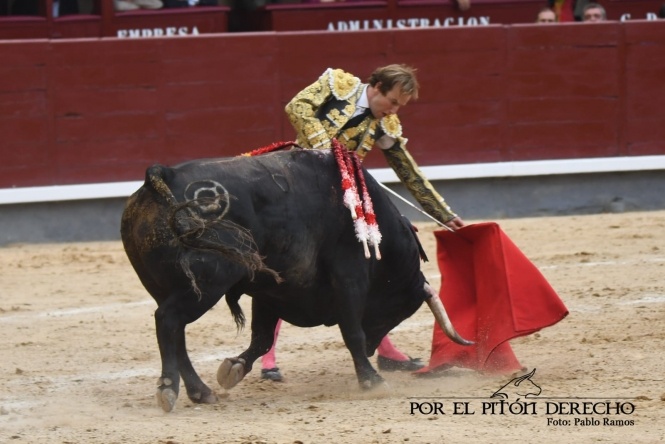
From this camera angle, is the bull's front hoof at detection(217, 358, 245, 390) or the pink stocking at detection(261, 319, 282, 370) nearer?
the bull's front hoof at detection(217, 358, 245, 390)

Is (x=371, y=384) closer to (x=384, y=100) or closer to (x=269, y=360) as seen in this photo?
(x=269, y=360)

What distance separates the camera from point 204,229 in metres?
4.16

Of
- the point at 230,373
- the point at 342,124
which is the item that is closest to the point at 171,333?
the point at 230,373

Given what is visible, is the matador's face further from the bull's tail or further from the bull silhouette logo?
the bull silhouette logo

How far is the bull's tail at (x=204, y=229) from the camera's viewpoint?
4.15 metres

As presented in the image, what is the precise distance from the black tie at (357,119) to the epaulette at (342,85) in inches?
3.1

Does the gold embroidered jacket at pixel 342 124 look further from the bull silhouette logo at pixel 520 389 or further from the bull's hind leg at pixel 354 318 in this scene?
the bull silhouette logo at pixel 520 389

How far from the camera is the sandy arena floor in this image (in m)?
3.98

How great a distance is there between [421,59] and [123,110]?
6.61 feet

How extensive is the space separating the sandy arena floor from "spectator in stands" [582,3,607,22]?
2.15 m

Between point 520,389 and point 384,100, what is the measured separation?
3.70ft

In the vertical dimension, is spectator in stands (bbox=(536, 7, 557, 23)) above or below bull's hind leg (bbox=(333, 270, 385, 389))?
above

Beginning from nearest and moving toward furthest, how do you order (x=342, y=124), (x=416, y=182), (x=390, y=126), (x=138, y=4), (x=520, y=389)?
(x=520, y=389) < (x=342, y=124) < (x=390, y=126) < (x=416, y=182) < (x=138, y=4)

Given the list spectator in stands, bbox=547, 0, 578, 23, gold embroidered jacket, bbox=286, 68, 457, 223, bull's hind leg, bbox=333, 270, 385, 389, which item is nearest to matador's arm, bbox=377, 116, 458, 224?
gold embroidered jacket, bbox=286, 68, 457, 223
